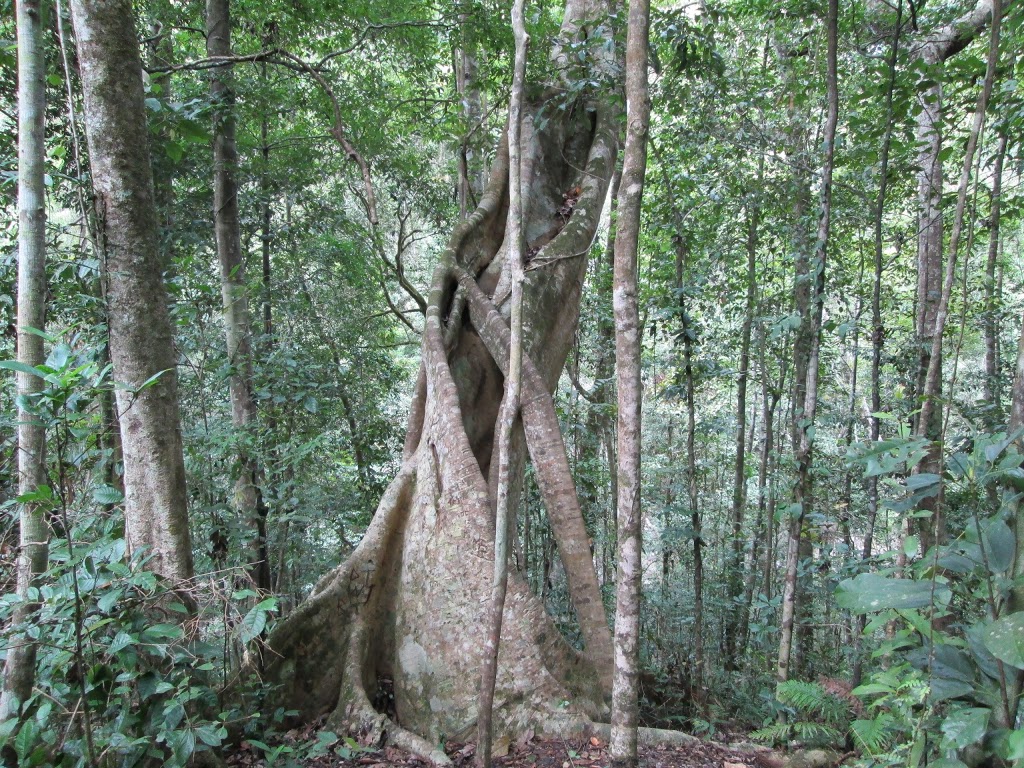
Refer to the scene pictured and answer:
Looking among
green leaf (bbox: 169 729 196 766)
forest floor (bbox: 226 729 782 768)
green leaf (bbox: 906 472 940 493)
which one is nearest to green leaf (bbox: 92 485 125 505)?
green leaf (bbox: 169 729 196 766)

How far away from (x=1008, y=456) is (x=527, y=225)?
14.3ft

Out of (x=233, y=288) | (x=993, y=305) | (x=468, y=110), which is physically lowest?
(x=993, y=305)

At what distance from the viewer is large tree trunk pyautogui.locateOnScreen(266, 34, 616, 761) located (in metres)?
3.77

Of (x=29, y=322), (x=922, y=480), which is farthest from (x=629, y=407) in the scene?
(x=29, y=322)

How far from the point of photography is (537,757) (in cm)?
340

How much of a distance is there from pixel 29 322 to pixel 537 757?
→ 3232mm

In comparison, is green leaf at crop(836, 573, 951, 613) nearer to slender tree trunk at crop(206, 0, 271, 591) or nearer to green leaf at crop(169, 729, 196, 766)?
green leaf at crop(169, 729, 196, 766)

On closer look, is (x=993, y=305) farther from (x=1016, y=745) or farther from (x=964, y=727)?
(x=1016, y=745)

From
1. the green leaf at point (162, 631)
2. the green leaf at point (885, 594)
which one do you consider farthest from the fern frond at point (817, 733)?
the green leaf at point (162, 631)

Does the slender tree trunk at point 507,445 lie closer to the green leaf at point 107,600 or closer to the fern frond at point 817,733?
the green leaf at point 107,600

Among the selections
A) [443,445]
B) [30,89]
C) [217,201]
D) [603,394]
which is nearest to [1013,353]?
[603,394]

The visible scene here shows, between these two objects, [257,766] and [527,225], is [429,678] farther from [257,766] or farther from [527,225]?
[527,225]

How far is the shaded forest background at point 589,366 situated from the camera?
8.27 ft

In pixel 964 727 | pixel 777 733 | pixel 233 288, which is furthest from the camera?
pixel 233 288
